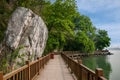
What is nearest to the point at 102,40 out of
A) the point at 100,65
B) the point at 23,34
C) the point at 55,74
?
the point at 100,65

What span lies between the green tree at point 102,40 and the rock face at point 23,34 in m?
72.0

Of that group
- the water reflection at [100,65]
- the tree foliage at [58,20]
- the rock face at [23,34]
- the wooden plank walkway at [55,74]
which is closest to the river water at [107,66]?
the water reflection at [100,65]

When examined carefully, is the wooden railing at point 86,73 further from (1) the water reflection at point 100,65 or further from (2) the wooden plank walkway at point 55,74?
(1) the water reflection at point 100,65

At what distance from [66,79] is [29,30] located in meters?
11.8

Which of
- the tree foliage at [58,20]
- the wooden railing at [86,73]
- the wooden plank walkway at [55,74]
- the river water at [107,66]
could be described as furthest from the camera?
the river water at [107,66]

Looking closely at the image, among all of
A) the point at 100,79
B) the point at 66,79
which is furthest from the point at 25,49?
the point at 100,79

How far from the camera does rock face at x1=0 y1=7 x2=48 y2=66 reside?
21.2 meters

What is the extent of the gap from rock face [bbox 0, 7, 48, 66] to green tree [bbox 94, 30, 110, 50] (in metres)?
72.0

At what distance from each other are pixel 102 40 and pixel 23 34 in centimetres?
7540

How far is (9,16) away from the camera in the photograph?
79.9 feet

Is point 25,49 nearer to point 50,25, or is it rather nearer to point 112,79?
point 112,79

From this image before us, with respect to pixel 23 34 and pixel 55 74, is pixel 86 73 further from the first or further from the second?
pixel 23 34

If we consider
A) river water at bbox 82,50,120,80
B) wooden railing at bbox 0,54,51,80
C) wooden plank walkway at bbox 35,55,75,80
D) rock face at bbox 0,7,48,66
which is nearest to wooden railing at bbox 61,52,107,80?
wooden plank walkway at bbox 35,55,75,80

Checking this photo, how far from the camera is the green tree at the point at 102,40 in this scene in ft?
316
